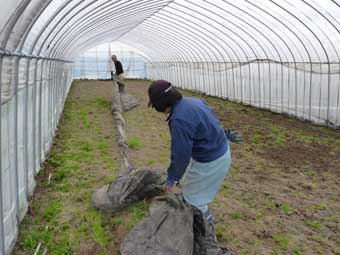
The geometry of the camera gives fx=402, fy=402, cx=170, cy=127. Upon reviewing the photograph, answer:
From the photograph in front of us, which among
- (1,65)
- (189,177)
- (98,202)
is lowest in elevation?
(98,202)

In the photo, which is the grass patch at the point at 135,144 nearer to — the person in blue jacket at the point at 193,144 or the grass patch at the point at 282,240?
the grass patch at the point at 282,240

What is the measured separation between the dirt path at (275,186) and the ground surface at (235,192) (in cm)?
1

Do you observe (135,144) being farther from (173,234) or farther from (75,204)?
(173,234)

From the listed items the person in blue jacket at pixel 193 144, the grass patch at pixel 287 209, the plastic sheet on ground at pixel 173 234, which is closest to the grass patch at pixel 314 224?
the grass patch at pixel 287 209

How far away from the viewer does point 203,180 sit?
11.8 feet

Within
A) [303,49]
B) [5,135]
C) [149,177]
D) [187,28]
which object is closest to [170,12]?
[187,28]

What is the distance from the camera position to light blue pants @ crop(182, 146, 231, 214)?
3.56m

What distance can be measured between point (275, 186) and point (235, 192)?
0.81 m

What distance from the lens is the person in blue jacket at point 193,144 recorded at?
10.7 feet

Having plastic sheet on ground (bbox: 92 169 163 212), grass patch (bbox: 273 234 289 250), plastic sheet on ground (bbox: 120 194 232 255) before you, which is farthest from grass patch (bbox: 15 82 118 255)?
grass patch (bbox: 273 234 289 250)

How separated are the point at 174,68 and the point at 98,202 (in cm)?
2222

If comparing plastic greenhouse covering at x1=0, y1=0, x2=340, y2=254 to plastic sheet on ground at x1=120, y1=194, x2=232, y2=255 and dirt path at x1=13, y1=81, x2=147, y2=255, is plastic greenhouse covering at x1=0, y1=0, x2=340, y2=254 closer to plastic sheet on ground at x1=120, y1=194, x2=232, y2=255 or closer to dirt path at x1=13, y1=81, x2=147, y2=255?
dirt path at x1=13, y1=81, x2=147, y2=255

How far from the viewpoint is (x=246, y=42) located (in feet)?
50.5

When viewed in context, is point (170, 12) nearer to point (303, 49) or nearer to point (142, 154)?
point (303, 49)
